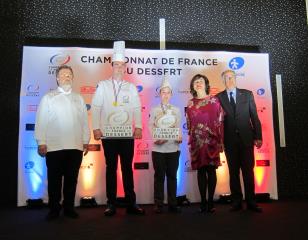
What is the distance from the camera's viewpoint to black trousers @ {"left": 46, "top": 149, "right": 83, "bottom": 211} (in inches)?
114

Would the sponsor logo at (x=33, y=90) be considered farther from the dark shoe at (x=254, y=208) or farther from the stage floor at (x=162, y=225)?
the dark shoe at (x=254, y=208)

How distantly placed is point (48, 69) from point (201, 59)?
1.66 metres

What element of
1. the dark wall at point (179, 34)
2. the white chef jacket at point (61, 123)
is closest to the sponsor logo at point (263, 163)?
the dark wall at point (179, 34)

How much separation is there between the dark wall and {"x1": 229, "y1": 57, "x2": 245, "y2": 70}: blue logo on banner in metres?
0.23

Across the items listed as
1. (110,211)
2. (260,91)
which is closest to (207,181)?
(110,211)

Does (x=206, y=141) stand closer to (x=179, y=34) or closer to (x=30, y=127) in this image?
(x=179, y=34)

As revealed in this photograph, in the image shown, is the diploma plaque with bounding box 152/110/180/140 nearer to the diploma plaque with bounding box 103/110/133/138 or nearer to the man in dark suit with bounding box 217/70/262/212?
the diploma plaque with bounding box 103/110/133/138

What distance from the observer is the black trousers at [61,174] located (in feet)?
9.52

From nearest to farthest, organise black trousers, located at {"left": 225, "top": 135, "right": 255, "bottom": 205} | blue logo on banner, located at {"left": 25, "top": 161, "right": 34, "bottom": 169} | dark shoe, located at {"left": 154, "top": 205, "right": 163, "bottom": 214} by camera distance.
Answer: dark shoe, located at {"left": 154, "top": 205, "right": 163, "bottom": 214} → black trousers, located at {"left": 225, "top": 135, "right": 255, "bottom": 205} → blue logo on banner, located at {"left": 25, "top": 161, "right": 34, "bottom": 169}

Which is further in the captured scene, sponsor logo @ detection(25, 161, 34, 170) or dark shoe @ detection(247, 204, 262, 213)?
sponsor logo @ detection(25, 161, 34, 170)


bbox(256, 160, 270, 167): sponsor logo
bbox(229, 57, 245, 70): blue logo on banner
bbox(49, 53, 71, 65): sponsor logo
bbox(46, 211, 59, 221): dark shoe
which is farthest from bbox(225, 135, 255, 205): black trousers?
bbox(49, 53, 71, 65): sponsor logo

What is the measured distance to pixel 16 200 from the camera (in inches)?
145

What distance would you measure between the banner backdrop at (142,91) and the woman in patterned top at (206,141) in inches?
26.3

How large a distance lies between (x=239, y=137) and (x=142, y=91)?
3.92ft
